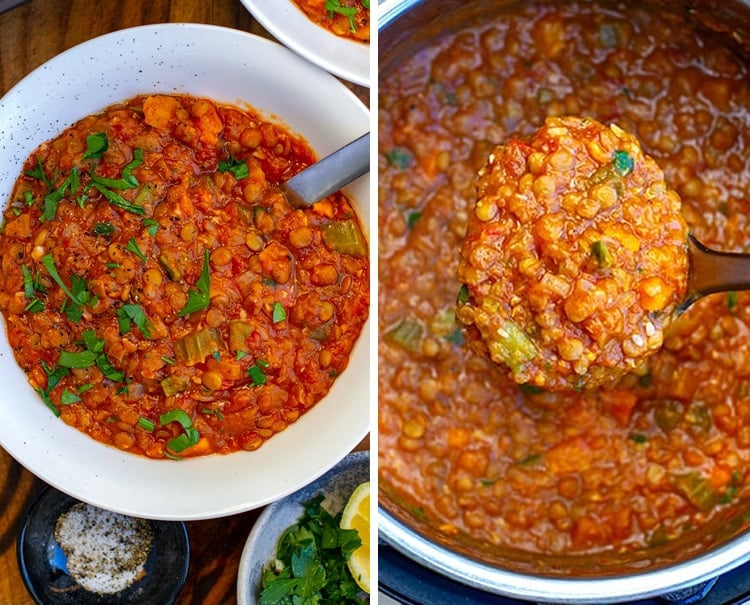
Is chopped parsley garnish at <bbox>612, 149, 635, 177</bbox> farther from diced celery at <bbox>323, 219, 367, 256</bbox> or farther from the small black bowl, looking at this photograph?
the small black bowl

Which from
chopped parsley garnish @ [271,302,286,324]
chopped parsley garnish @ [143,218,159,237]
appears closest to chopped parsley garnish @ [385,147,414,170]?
chopped parsley garnish @ [271,302,286,324]

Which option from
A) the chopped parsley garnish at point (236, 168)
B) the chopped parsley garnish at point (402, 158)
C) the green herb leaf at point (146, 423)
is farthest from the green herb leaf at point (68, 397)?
the chopped parsley garnish at point (402, 158)

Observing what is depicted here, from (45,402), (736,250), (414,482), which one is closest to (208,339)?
(45,402)

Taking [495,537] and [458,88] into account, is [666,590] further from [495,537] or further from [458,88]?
[458,88]

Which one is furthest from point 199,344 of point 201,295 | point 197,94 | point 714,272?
point 714,272

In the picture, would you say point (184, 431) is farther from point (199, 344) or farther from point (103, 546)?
point (103, 546)

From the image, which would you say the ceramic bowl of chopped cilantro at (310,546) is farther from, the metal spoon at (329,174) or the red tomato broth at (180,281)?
the metal spoon at (329,174)
